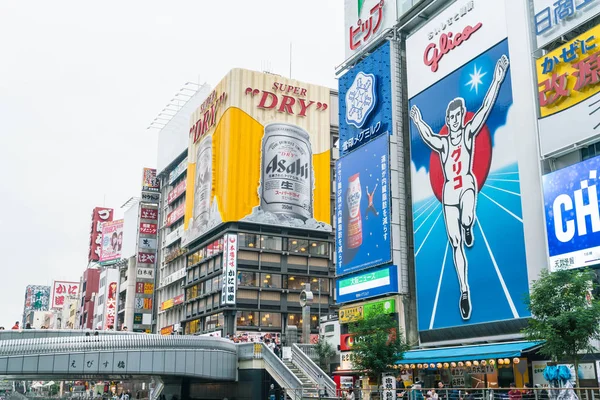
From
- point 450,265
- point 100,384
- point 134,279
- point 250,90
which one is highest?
point 250,90

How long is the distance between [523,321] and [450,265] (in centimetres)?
746

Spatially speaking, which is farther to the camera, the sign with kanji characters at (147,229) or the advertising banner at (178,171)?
the sign with kanji characters at (147,229)

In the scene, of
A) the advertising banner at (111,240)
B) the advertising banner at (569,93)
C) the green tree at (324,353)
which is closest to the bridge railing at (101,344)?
the green tree at (324,353)

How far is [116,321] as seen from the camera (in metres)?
125

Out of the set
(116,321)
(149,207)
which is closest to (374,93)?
(149,207)

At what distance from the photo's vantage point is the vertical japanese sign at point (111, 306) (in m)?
126

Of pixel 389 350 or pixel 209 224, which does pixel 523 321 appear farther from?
pixel 209 224

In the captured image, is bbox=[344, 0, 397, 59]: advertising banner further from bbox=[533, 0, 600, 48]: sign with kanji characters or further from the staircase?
the staircase

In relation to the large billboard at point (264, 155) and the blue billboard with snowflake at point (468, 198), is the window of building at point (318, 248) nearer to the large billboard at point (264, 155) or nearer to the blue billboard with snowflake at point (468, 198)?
→ the large billboard at point (264, 155)

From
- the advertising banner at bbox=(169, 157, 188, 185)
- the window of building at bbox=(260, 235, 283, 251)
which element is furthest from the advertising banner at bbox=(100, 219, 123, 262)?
the window of building at bbox=(260, 235, 283, 251)

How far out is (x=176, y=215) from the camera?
10588 centimetres

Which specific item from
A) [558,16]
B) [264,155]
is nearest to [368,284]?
[558,16]

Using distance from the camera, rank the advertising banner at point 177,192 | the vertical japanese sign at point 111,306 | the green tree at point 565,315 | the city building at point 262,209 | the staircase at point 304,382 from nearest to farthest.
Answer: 1. the green tree at point 565,315
2. the staircase at point 304,382
3. the city building at point 262,209
4. the advertising banner at point 177,192
5. the vertical japanese sign at point 111,306

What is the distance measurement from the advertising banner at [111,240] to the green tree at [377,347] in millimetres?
98752
